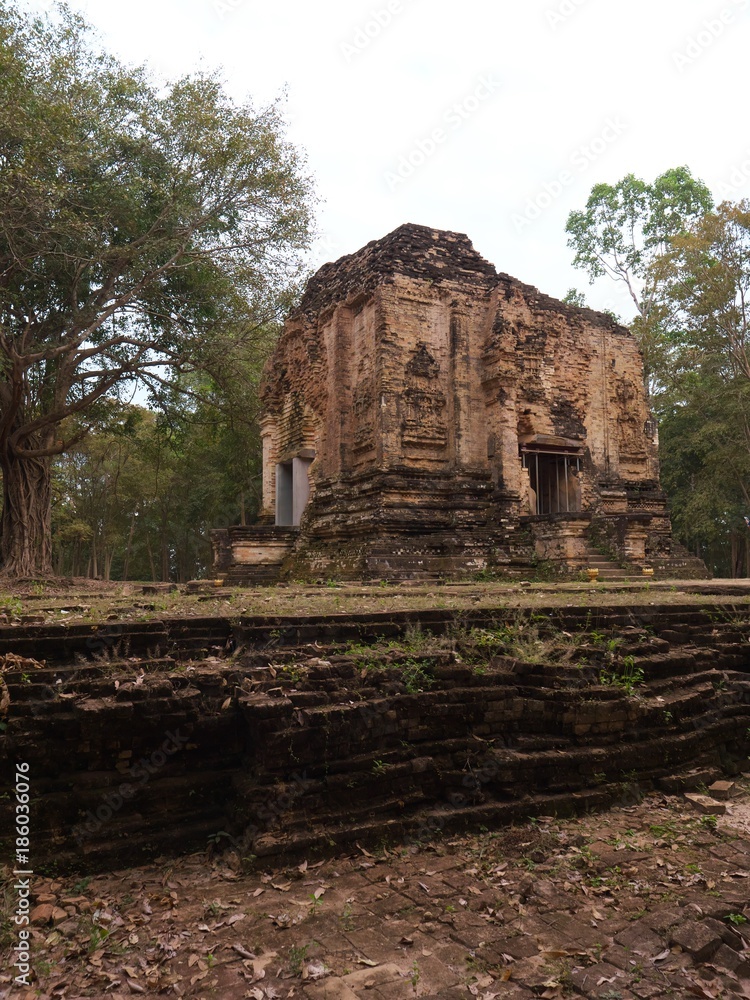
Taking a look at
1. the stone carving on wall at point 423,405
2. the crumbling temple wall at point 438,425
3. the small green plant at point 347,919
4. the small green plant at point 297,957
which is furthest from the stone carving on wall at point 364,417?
the small green plant at point 297,957

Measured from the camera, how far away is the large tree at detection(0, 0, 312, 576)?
12.5 meters

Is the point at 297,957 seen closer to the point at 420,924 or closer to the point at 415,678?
the point at 420,924

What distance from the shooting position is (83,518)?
31.3 meters

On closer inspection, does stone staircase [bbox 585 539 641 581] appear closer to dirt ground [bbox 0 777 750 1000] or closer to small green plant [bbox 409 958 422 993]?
dirt ground [bbox 0 777 750 1000]

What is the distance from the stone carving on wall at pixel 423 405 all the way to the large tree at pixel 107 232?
14.2 feet

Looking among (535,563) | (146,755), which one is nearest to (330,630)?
(146,755)

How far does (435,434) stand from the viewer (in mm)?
14805

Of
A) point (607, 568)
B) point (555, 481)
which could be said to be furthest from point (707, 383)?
point (607, 568)

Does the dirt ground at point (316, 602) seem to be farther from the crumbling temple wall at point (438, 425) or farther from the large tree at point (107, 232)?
the large tree at point (107, 232)

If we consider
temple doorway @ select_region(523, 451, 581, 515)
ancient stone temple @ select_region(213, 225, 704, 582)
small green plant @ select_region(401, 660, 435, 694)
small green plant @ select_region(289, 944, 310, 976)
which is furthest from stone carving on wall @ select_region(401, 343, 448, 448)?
small green plant @ select_region(289, 944, 310, 976)

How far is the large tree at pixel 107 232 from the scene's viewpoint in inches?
494

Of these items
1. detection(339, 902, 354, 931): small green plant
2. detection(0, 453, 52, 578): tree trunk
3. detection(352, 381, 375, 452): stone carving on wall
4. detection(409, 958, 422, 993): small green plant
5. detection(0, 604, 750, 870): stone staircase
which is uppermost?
detection(352, 381, 375, 452): stone carving on wall

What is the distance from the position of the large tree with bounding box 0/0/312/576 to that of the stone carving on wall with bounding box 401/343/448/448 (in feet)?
14.2

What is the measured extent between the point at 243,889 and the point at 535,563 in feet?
34.9
